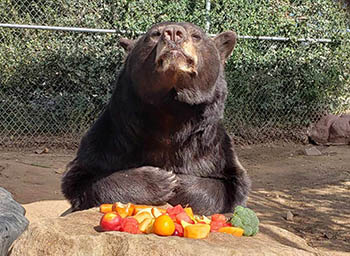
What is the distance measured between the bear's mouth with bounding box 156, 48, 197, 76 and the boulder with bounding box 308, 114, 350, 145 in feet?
28.2

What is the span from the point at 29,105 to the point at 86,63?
1.35 meters

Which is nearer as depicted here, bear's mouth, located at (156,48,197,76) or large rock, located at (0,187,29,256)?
bear's mouth, located at (156,48,197,76)

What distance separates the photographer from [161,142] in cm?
354

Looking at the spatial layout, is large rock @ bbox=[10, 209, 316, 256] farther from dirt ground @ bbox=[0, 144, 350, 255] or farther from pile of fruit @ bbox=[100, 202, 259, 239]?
dirt ground @ bbox=[0, 144, 350, 255]

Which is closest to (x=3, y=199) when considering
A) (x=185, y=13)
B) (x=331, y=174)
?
(x=331, y=174)

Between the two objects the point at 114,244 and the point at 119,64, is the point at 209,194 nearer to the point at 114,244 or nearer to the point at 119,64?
the point at 114,244

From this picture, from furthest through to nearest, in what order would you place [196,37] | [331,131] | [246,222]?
[331,131]
[196,37]
[246,222]

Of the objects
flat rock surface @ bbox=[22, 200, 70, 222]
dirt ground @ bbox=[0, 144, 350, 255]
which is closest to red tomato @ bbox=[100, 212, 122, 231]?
dirt ground @ bbox=[0, 144, 350, 255]

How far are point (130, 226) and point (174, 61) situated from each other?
3.45 ft

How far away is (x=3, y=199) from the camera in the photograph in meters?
4.60

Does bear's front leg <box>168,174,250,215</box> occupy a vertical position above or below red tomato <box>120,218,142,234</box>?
below

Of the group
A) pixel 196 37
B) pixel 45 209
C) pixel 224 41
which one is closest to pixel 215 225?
pixel 196 37

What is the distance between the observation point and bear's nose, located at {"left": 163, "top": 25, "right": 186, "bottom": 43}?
122 inches

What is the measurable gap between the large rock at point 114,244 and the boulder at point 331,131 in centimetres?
892
